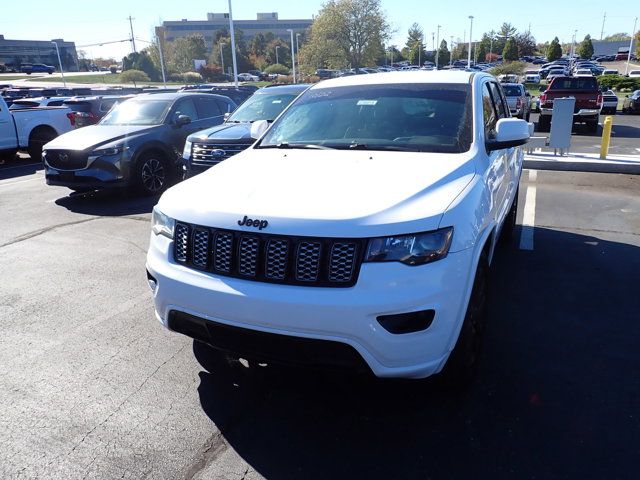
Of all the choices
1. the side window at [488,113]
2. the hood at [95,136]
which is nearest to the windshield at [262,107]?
the hood at [95,136]

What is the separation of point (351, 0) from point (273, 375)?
58033mm

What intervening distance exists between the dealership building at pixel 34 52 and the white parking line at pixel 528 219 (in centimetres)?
10800

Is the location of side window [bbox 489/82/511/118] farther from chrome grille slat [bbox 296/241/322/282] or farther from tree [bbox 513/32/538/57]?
tree [bbox 513/32/538/57]

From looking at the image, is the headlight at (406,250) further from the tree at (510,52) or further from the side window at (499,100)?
the tree at (510,52)

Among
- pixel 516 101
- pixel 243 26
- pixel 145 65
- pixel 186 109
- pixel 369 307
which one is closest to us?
pixel 369 307

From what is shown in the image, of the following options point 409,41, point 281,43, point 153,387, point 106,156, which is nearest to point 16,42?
point 281,43

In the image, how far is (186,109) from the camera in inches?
386

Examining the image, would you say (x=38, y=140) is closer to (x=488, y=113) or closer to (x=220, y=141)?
(x=220, y=141)

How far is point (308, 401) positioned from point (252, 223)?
1.21 m

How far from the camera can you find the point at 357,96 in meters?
4.17

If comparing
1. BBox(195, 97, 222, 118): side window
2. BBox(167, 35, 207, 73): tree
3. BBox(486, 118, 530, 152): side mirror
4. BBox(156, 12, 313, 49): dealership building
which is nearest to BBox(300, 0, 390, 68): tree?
BBox(167, 35, 207, 73): tree

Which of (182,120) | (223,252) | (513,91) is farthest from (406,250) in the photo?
(513,91)

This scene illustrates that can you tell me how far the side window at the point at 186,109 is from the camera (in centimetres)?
959

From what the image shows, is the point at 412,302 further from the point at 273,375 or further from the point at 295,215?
the point at 273,375
